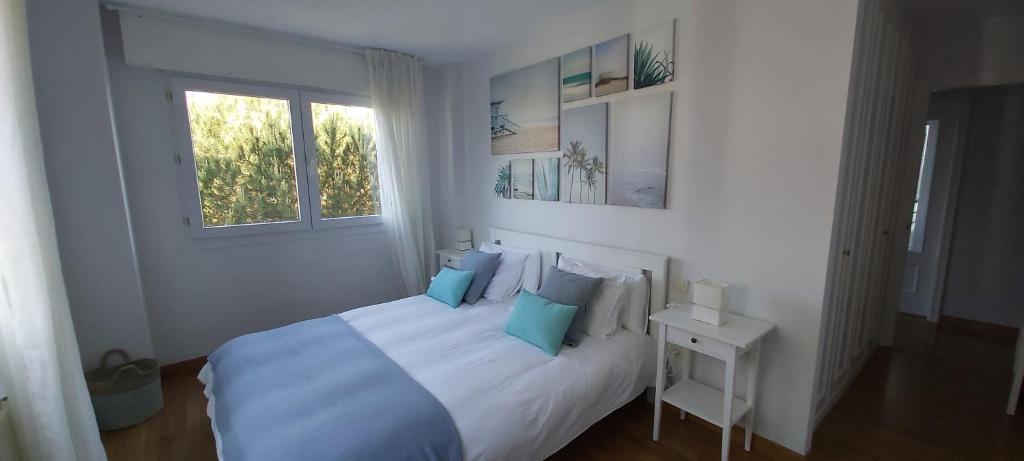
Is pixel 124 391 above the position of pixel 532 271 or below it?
below

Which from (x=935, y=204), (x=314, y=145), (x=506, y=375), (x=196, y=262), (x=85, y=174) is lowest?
(x=506, y=375)

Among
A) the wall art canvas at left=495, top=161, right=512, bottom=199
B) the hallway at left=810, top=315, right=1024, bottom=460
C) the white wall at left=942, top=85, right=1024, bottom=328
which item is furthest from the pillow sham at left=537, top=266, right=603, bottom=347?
the white wall at left=942, top=85, right=1024, bottom=328

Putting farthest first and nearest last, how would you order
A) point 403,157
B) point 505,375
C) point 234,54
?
point 403,157, point 234,54, point 505,375

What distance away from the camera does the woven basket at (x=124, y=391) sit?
219 centimetres

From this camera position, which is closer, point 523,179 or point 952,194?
point 523,179

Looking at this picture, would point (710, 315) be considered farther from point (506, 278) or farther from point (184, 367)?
point (184, 367)

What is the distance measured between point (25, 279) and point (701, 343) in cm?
287

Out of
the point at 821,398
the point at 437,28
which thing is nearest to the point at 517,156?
the point at 437,28

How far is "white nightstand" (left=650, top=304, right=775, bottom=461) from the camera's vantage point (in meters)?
1.84

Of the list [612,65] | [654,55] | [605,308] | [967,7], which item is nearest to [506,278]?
[605,308]

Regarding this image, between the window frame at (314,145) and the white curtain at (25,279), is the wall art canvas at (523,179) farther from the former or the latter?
the white curtain at (25,279)

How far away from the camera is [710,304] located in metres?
1.95

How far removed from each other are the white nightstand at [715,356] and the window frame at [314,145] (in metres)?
2.68

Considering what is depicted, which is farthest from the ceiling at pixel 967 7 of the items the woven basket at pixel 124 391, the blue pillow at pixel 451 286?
the woven basket at pixel 124 391
